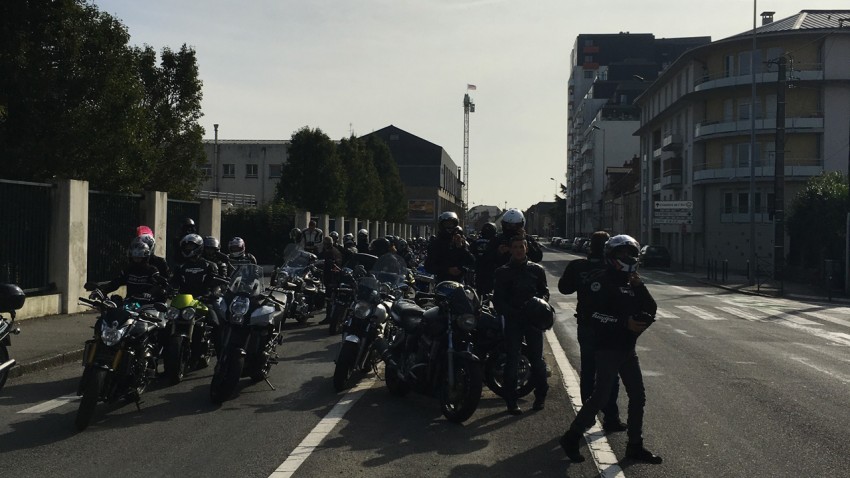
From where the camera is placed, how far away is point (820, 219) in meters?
34.9

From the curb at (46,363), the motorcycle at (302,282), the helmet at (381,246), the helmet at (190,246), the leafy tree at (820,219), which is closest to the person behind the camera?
the curb at (46,363)

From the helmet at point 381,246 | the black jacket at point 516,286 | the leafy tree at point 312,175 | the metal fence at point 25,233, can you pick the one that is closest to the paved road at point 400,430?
the black jacket at point 516,286

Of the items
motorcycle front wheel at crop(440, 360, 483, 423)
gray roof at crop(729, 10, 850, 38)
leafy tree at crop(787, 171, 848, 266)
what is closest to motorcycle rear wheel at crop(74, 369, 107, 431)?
motorcycle front wheel at crop(440, 360, 483, 423)

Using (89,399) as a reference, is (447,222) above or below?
above

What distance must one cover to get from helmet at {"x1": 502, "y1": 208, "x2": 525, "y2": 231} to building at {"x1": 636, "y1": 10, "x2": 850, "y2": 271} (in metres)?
39.9

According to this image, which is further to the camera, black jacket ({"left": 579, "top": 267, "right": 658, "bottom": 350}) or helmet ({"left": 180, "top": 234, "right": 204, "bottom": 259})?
helmet ({"left": 180, "top": 234, "right": 204, "bottom": 259})

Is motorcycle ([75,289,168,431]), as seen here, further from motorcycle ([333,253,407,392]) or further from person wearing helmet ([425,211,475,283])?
person wearing helmet ([425,211,475,283])

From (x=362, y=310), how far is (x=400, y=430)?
167cm

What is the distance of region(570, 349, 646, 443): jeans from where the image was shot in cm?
573

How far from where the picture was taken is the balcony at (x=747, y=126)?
4916cm

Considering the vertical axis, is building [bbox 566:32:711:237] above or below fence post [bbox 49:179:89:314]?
above

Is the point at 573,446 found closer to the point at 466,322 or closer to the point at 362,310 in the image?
the point at 466,322

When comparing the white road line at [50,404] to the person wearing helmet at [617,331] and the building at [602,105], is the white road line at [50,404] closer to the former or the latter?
the person wearing helmet at [617,331]

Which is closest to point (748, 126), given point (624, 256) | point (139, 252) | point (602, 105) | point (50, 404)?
point (139, 252)
